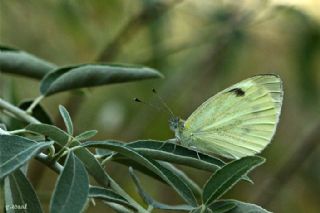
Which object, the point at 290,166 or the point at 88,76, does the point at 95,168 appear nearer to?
the point at 88,76

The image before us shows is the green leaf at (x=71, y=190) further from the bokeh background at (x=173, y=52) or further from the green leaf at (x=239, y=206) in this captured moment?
the bokeh background at (x=173, y=52)

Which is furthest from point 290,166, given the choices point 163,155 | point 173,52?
point 163,155

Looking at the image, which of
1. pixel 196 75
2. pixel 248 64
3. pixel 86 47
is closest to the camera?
pixel 86 47

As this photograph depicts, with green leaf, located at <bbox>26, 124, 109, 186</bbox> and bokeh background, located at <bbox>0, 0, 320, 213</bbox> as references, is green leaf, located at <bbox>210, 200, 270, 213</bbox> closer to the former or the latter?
green leaf, located at <bbox>26, 124, 109, 186</bbox>

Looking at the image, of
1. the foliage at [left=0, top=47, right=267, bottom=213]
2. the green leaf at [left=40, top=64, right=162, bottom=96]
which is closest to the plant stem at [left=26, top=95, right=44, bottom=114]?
the green leaf at [left=40, top=64, right=162, bottom=96]

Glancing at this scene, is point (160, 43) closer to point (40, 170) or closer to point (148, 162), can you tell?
point (40, 170)

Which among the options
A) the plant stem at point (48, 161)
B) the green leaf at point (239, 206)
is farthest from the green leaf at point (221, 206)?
the plant stem at point (48, 161)

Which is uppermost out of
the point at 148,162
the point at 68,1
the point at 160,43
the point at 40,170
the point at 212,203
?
the point at 68,1

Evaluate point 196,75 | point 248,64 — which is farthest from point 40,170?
point 248,64
